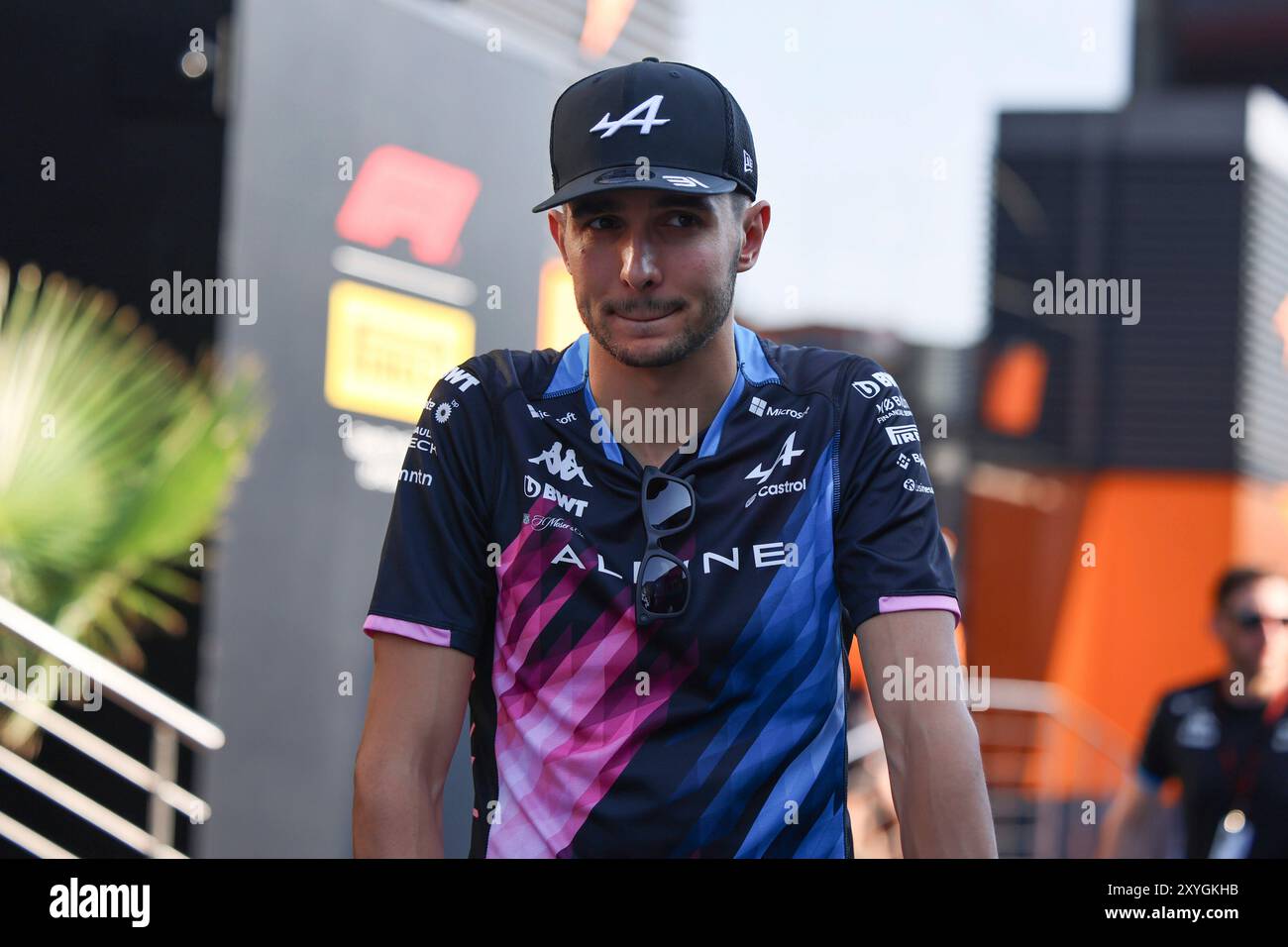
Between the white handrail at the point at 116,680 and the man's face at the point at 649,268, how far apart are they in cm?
311

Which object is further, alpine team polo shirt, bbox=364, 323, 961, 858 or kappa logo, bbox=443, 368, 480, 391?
kappa logo, bbox=443, 368, 480, 391

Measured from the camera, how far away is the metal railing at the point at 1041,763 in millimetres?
8633

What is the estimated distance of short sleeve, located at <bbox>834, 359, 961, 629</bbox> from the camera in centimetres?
174

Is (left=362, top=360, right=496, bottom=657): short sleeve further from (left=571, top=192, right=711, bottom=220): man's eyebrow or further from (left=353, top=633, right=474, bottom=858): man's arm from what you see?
(left=571, top=192, right=711, bottom=220): man's eyebrow

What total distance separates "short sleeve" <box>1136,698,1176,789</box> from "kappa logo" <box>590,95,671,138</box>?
3.62 m

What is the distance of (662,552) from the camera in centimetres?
173

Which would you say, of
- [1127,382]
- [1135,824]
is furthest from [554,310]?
[1127,382]

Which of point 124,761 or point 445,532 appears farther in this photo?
point 124,761

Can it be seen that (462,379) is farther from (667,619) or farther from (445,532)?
(667,619)

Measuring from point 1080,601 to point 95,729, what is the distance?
24.3 feet

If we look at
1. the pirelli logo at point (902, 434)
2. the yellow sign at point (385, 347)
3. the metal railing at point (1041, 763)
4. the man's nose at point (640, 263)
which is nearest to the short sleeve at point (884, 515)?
the pirelli logo at point (902, 434)

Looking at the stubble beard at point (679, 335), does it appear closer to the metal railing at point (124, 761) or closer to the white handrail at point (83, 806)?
the metal railing at point (124, 761)

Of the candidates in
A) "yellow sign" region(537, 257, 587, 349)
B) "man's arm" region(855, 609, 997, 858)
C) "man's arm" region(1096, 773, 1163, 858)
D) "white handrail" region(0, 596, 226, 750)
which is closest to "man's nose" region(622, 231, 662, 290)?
"man's arm" region(855, 609, 997, 858)

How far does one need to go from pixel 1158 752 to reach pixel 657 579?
3.54 metres
